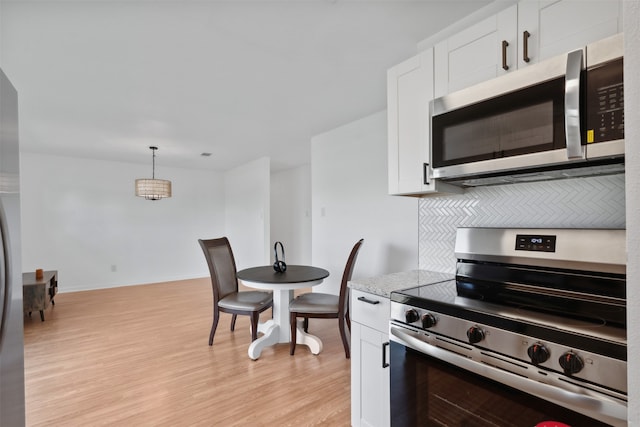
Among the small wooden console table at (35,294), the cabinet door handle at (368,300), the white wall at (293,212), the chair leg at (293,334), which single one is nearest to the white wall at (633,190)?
the cabinet door handle at (368,300)

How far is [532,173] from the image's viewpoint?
1372 millimetres

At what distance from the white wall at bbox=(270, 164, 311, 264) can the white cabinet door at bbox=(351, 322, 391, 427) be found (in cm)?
437

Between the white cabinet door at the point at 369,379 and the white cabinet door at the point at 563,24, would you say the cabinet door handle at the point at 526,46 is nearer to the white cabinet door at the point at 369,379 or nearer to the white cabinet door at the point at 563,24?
the white cabinet door at the point at 563,24

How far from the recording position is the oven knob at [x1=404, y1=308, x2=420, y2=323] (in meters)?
1.29

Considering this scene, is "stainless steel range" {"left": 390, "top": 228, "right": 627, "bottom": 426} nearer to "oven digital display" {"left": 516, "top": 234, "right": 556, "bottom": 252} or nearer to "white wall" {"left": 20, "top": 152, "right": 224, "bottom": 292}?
"oven digital display" {"left": 516, "top": 234, "right": 556, "bottom": 252}

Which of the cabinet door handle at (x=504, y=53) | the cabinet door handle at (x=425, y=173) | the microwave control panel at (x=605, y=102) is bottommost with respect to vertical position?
the cabinet door handle at (x=425, y=173)

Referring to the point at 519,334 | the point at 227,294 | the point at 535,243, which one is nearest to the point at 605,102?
the point at 535,243

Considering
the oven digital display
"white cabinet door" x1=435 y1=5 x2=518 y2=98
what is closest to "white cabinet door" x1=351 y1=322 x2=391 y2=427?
the oven digital display

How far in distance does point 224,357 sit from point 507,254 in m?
2.42

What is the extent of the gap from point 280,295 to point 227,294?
25.5 inches

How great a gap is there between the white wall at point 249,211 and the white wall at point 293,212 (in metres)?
0.45

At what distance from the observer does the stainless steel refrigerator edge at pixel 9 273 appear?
1061mm

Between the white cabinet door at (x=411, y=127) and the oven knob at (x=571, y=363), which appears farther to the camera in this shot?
Answer: the white cabinet door at (x=411, y=127)

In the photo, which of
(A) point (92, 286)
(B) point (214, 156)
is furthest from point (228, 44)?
(A) point (92, 286)
